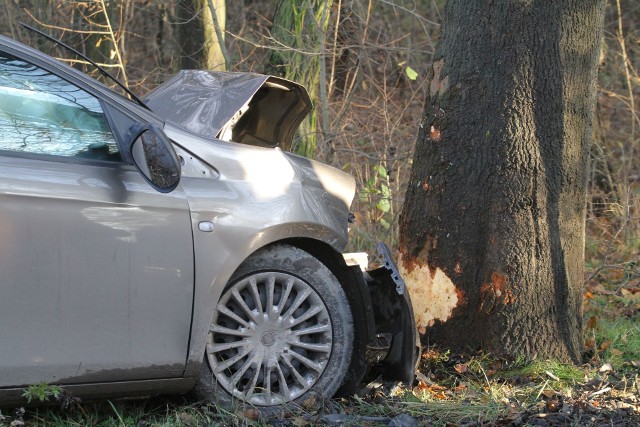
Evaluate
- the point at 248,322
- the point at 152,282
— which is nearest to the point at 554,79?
the point at 248,322

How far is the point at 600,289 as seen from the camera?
765 centimetres

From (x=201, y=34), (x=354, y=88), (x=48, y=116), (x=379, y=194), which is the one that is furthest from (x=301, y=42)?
(x=48, y=116)

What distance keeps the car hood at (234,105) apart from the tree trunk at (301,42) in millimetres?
3265

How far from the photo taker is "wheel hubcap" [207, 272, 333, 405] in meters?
4.27

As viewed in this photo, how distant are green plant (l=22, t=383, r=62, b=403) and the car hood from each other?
1359 millimetres

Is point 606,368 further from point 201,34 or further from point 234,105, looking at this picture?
point 201,34

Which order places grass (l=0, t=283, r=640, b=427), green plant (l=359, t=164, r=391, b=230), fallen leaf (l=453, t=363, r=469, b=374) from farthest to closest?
green plant (l=359, t=164, r=391, b=230), fallen leaf (l=453, t=363, r=469, b=374), grass (l=0, t=283, r=640, b=427)

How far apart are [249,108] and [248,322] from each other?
47.9 inches

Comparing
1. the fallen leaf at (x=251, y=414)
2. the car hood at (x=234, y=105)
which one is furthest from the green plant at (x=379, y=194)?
the fallen leaf at (x=251, y=414)

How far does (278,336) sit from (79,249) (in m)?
1.08

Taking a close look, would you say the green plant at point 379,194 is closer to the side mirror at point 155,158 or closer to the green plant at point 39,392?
the side mirror at point 155,158

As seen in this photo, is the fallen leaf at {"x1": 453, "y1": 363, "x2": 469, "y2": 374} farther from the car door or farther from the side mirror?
the side mirror

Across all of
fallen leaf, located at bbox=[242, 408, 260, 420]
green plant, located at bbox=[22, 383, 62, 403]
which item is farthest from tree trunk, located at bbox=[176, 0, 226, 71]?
green plant, located at bbox=[22, 383, 62, 403]

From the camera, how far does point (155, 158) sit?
396 centimetres
